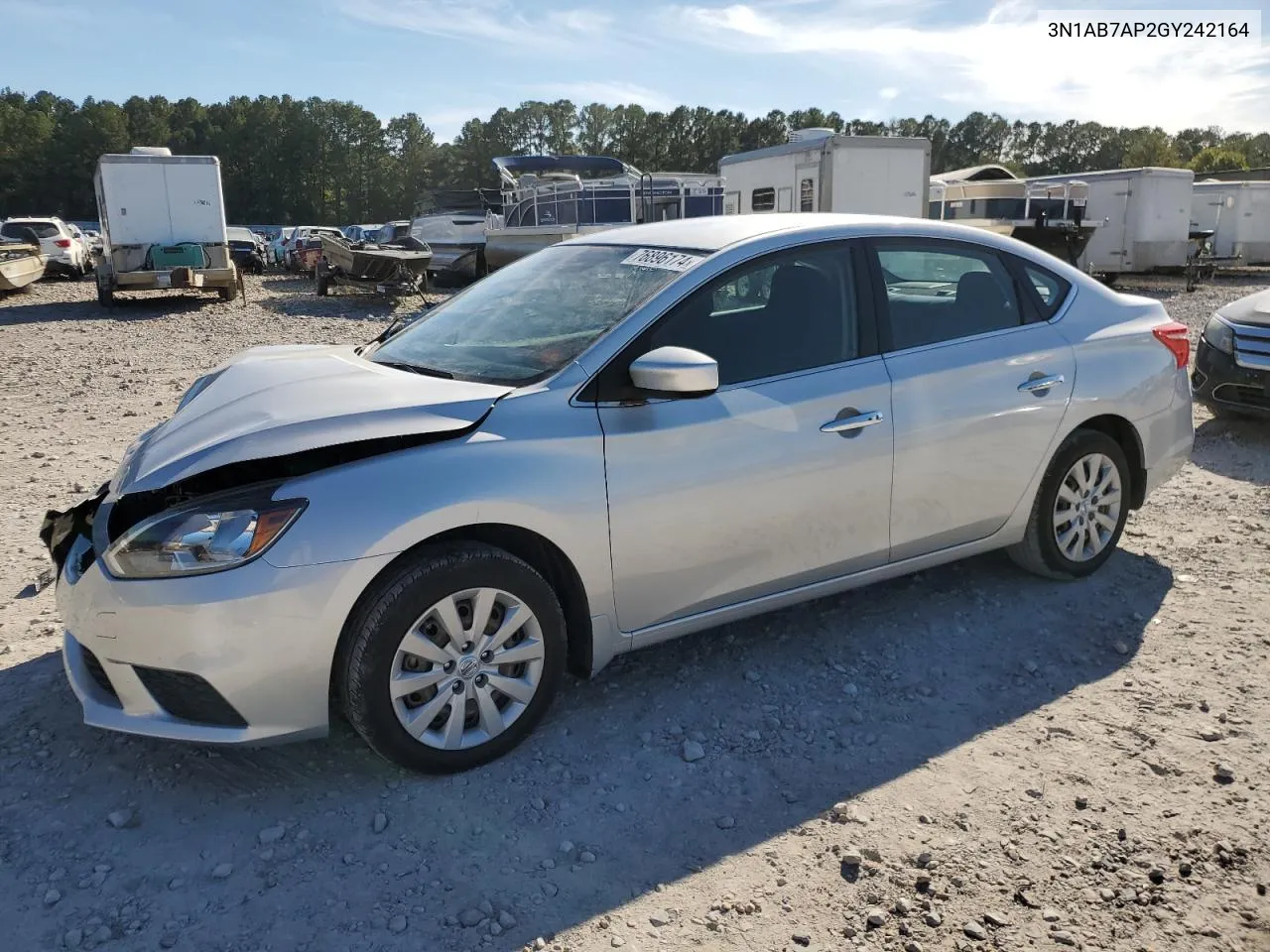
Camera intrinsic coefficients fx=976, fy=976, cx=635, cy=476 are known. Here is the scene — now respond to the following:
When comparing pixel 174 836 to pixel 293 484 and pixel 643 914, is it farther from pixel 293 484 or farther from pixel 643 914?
pixel 643 914

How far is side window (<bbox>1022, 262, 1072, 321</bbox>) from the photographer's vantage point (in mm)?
4258

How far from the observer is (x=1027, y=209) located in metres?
20.2

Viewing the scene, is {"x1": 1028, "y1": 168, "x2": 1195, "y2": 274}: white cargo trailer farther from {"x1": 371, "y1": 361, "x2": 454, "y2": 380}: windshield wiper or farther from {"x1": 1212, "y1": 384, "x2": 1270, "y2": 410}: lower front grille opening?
{"x1": 371, "y1": 361, "x2": 454, "y2": 380}: windshield wiper

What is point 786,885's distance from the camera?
2600mm

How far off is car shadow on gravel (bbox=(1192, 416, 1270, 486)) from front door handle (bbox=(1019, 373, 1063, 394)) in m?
2.91

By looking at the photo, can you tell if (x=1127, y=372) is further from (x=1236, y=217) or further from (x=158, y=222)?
(x=1236, y=217)

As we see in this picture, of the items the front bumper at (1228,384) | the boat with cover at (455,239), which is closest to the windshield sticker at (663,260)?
the front bumper at (1228,384)

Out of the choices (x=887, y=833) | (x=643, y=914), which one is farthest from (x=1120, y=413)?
(x=643, y=914)

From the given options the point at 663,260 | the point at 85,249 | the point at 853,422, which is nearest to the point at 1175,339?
the point at 853,422

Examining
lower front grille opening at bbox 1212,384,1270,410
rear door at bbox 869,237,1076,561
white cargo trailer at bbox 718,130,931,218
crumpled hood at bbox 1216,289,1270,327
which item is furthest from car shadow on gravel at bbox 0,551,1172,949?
white cargo trailer at bbox 718,130,931,218

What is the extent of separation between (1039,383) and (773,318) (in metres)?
1.28

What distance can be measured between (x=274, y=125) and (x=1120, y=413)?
91.5 metres

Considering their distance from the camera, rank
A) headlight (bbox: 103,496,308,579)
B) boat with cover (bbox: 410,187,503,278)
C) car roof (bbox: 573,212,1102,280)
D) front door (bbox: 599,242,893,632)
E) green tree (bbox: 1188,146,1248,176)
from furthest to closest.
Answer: green tree (bbox: 1188,146,1248,176)
boat with cover (bbox: 410,187,503,278)
car roof (bbox: 573,212,1102,280)
front door (bbox: 599,242,893,632)
headlight (bbox: 103,496,308,579)

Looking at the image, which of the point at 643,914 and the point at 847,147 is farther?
the point at 847,147
